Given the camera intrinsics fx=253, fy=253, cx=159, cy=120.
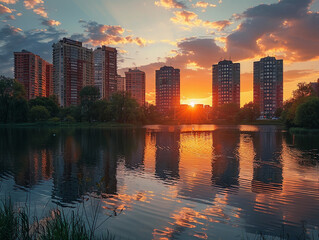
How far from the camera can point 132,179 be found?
18438 millimetres

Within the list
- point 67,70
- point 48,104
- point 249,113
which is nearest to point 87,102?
point 48,104

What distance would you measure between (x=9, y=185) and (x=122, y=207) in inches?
348

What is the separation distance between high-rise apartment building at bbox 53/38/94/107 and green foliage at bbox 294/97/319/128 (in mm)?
145637

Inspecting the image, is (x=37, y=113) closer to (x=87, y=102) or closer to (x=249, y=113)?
(x=87, y=102)

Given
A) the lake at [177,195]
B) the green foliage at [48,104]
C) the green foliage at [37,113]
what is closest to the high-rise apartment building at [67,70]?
the green foliage at [48,104]

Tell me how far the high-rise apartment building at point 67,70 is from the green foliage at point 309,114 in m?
146

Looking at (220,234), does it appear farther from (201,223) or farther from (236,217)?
(236,217)

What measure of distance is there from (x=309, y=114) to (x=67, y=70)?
153 m

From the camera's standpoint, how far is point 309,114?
7956 cm

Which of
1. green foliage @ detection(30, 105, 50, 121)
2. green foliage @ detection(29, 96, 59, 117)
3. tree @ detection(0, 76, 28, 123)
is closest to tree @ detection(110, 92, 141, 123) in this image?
green foliage @ detection(30, 105, 50, 121)

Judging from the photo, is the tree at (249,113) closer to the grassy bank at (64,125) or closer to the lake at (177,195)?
the grassy bank at (64,125)

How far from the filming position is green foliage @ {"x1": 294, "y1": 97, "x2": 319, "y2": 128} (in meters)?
79.0

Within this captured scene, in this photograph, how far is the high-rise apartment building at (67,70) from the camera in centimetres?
17775

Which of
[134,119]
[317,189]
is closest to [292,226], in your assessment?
[317,189]
